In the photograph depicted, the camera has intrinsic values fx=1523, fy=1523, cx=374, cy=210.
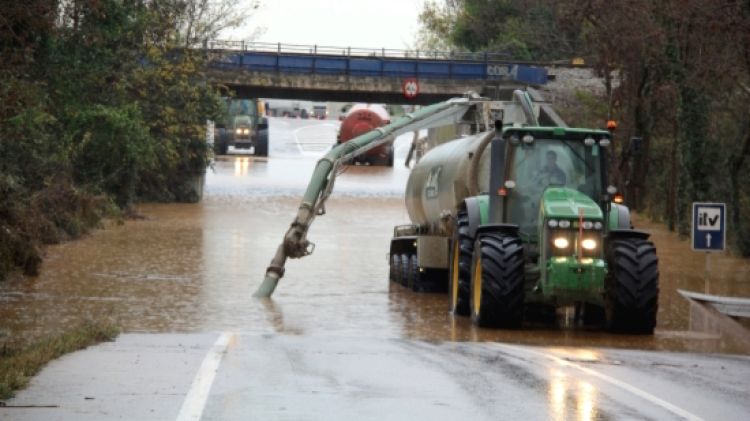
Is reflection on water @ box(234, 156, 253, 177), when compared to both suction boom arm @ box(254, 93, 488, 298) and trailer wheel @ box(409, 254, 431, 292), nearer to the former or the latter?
suction boom arm @ box(254, 93, 488, 298)

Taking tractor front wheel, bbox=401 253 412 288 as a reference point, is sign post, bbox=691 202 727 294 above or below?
above

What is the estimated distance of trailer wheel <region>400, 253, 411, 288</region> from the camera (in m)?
28.0

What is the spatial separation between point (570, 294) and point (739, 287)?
1156 centimetres

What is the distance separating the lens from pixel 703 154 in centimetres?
3928

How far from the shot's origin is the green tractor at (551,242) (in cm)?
1980

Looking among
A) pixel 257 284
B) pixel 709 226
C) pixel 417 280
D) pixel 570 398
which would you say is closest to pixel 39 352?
pixel 570 398

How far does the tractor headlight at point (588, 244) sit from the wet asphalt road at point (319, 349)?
1228mm

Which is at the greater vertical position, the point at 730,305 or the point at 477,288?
the point at 477,288

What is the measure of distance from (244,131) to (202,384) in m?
79.5

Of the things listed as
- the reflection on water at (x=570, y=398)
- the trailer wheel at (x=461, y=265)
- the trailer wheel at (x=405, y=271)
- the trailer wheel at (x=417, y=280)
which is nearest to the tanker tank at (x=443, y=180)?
the trailer wheel at (x=405, y=271)

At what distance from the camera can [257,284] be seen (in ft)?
91.2

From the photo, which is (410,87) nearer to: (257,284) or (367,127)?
(367,127)

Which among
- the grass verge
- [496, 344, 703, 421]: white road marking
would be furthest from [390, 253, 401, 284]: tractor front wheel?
[496, 344, 703, 421]: white road marking

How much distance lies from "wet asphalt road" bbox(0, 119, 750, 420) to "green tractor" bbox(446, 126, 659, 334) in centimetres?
45
